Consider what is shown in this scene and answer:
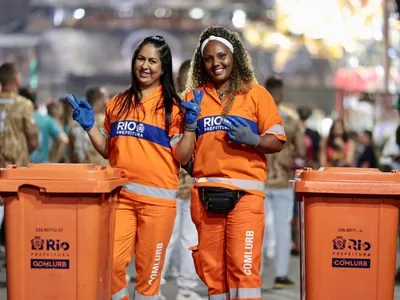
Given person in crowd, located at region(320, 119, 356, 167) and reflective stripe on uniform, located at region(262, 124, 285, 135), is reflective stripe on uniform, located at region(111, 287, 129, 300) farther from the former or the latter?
person in crowd, located at region(320, 119, 356, 167)

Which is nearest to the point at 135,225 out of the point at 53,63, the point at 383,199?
the point at 383,199

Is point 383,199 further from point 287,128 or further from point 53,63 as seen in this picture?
point 53,63

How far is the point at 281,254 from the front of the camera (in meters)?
11.4

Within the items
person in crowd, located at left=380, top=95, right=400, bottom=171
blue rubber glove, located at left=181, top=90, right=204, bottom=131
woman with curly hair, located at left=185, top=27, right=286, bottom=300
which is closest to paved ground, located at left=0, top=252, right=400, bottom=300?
person in crowd, located at left=380, top=95, right=400, bottom=171

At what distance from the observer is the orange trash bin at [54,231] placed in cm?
717

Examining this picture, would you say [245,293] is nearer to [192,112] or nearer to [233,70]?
Answer: [192,112]

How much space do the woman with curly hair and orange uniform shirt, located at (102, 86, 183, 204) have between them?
0.57 ft

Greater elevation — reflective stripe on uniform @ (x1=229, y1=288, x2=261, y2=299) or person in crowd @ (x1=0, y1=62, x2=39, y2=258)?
person in crowd @ (x1=0, y1=62, x2=39, y2=258)

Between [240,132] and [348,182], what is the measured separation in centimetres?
80

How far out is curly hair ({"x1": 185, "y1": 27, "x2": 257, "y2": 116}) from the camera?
7.61 m

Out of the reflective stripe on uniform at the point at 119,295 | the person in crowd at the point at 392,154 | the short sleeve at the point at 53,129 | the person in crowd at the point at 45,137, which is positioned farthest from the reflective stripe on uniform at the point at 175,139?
the short sleeve at the point at 53,129

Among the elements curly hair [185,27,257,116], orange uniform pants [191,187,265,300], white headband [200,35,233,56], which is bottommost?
orange uniform pants [191,187,265,300]

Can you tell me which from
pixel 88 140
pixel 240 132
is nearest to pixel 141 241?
pixel 240 132

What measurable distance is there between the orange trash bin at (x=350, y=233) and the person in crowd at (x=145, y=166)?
88cm
